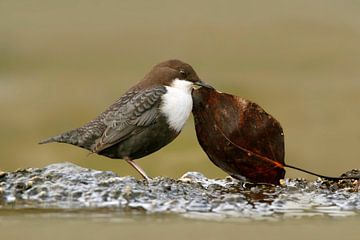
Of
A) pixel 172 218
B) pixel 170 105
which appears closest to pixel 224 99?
pixel 170 105

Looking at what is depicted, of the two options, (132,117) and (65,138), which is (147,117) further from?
(65,138)

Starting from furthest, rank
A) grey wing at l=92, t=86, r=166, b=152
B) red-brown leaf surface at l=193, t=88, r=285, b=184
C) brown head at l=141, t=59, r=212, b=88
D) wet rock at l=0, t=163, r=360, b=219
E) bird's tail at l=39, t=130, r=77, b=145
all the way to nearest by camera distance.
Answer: bird's tail at l=39, t=130, r=77, b=145
brown head at l=141, t=59, r=212, b=88
grey wing at l=92, t=86, r=166, b=152
red-brown leaf surface at l=193, t=88, r=285, b=184
wet rock at l=0, t=163, r=360, b=219

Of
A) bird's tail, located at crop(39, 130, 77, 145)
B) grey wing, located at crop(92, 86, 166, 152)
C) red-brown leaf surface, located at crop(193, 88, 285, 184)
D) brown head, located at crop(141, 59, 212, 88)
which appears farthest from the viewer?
bird's tail, located at crop(39, 130, 77, 145)

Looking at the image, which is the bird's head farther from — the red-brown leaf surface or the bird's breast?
the red-brown leaf surface

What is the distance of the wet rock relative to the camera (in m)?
4.76

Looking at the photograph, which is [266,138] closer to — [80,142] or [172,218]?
[172,218]

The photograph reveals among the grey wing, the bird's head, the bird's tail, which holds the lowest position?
the bird's tail

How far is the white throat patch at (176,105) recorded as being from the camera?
20.6 ft

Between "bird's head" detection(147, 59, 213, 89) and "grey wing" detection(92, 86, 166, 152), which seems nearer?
"grey wing" detection(92, 86, 166, 152)

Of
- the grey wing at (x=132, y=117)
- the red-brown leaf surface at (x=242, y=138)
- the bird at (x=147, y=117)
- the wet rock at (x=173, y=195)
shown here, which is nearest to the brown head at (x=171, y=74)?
the bird at (x=147, y=117)

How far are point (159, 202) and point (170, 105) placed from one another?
1.58 meters

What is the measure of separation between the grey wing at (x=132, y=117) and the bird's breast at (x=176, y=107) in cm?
5

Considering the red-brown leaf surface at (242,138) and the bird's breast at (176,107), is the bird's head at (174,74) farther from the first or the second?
the red-brown leaf surface at (242,138)

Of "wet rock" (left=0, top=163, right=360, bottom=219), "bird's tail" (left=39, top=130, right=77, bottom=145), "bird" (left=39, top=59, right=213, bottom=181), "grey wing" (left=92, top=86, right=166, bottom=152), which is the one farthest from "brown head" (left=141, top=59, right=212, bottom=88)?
"wet rock" (left=0, top=163, right=360, bottom=219)
